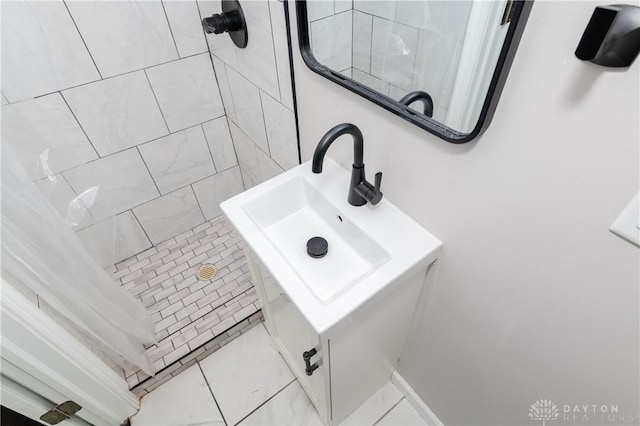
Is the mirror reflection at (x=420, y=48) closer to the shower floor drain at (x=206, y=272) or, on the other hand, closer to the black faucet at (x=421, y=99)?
the black faucet at (x=421, y=99)

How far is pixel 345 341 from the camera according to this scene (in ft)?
2.85

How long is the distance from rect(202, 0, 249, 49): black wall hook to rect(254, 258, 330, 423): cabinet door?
0.78m

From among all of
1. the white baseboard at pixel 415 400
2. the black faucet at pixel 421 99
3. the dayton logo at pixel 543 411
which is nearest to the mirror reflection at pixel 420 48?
the black faucet at pixel 421 99

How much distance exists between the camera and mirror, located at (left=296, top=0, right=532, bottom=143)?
23.1 inches

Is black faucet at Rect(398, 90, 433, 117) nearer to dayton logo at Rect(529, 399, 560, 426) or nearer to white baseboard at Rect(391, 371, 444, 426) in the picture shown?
dayton logo at Rect(529, 399, 560, 426)

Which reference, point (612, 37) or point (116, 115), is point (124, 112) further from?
point (612, 37)

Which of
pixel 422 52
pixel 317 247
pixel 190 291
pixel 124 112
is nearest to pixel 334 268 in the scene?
pixel 317 247

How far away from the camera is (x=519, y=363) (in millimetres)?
817

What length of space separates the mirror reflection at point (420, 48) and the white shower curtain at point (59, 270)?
0.82 metres

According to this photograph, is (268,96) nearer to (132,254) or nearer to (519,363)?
(519,363)

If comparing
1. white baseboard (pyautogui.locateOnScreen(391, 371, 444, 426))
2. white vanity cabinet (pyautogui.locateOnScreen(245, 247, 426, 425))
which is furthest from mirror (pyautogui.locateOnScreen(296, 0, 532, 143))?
white baseboard (pyautogui.locateOnScreen(391, 371, 444, 426))

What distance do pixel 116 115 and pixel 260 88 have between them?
67 centimetres

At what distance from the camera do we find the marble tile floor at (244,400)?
53.5 inches

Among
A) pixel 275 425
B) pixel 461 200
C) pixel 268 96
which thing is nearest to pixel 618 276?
pixel 461 200
